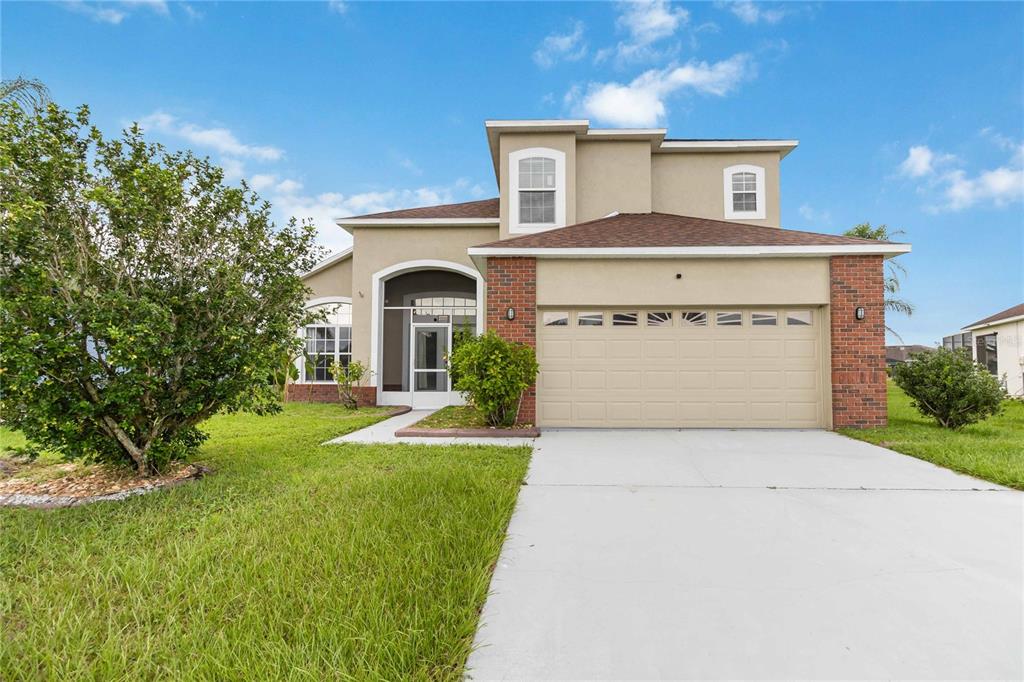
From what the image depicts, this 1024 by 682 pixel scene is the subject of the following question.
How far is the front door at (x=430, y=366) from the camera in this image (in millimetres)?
12773

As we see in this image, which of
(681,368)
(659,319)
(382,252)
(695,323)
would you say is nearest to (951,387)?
(695,323)

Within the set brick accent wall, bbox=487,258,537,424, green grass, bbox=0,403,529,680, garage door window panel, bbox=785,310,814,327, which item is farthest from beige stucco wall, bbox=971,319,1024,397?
green grass, bbox=0,403,529,680

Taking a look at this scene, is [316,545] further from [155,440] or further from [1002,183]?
[1002,183]

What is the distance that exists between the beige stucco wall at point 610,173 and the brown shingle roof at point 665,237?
5.98 ft

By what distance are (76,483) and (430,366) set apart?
843cm

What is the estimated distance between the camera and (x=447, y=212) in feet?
42.7

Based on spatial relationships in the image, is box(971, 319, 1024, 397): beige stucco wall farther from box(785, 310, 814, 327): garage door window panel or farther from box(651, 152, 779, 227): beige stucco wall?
box(785, 310, 814, 327): garage door window panel

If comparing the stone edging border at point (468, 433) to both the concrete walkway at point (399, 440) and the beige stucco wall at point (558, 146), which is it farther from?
the beige stucco wall at point (558, 146)

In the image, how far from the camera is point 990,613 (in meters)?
2.43

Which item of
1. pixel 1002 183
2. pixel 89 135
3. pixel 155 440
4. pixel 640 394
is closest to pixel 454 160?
pixel 640 394

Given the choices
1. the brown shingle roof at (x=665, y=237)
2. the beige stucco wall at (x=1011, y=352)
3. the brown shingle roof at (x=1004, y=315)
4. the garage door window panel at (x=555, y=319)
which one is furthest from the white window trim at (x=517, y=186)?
the brown shingle roof at (x=1004, y=315)

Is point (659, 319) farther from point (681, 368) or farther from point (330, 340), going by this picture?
point (330, 340)

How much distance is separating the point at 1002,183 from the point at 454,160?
19208 millimetres

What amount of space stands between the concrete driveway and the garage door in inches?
129
